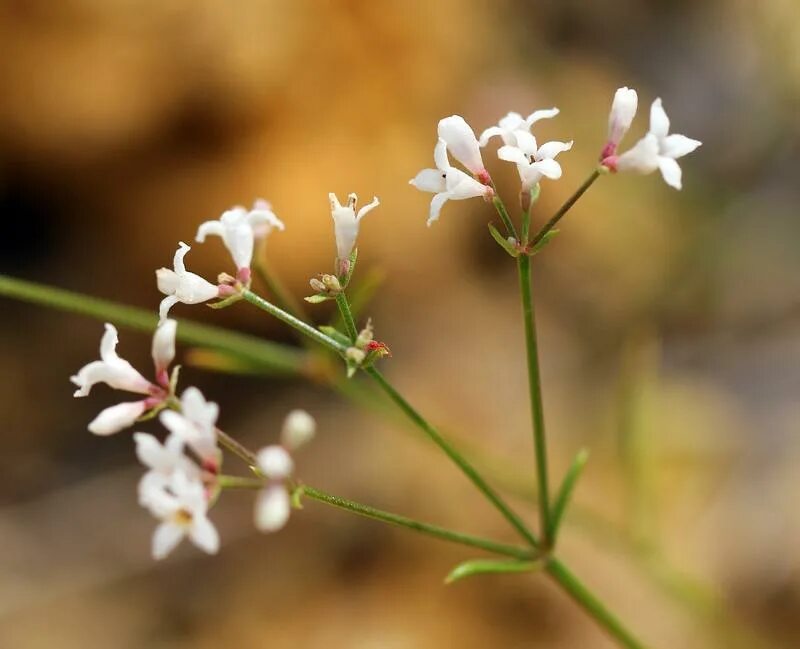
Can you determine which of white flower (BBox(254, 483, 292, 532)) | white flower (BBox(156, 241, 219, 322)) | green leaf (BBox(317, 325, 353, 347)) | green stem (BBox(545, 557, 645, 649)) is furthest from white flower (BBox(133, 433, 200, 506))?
green stem (BBox(545, 557, 645, 649))

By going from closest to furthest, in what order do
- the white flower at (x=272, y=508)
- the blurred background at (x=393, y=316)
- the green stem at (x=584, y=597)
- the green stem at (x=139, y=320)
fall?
the white flower at (x=272, y=508) < the green stem at (x=584, y=597) < the green stem at (x=139, y=320) < the blurred background at (x=393, y=316)

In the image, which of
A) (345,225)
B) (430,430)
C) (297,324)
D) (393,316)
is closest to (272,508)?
(297,324)

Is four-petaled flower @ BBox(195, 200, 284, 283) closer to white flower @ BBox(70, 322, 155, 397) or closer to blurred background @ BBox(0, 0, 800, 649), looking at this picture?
white flower @ BBox(70, 322, 155, 397)

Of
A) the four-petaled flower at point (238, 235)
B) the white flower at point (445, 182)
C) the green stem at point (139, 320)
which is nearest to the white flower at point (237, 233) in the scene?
the four-petaled flower at point (238, 235)

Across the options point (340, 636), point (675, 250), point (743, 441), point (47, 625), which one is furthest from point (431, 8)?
point (47, 625)

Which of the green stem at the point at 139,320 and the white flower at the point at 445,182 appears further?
the green stem at the point at 139,320

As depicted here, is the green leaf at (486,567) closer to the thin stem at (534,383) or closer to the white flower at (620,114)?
the thin stem at (534,383)
